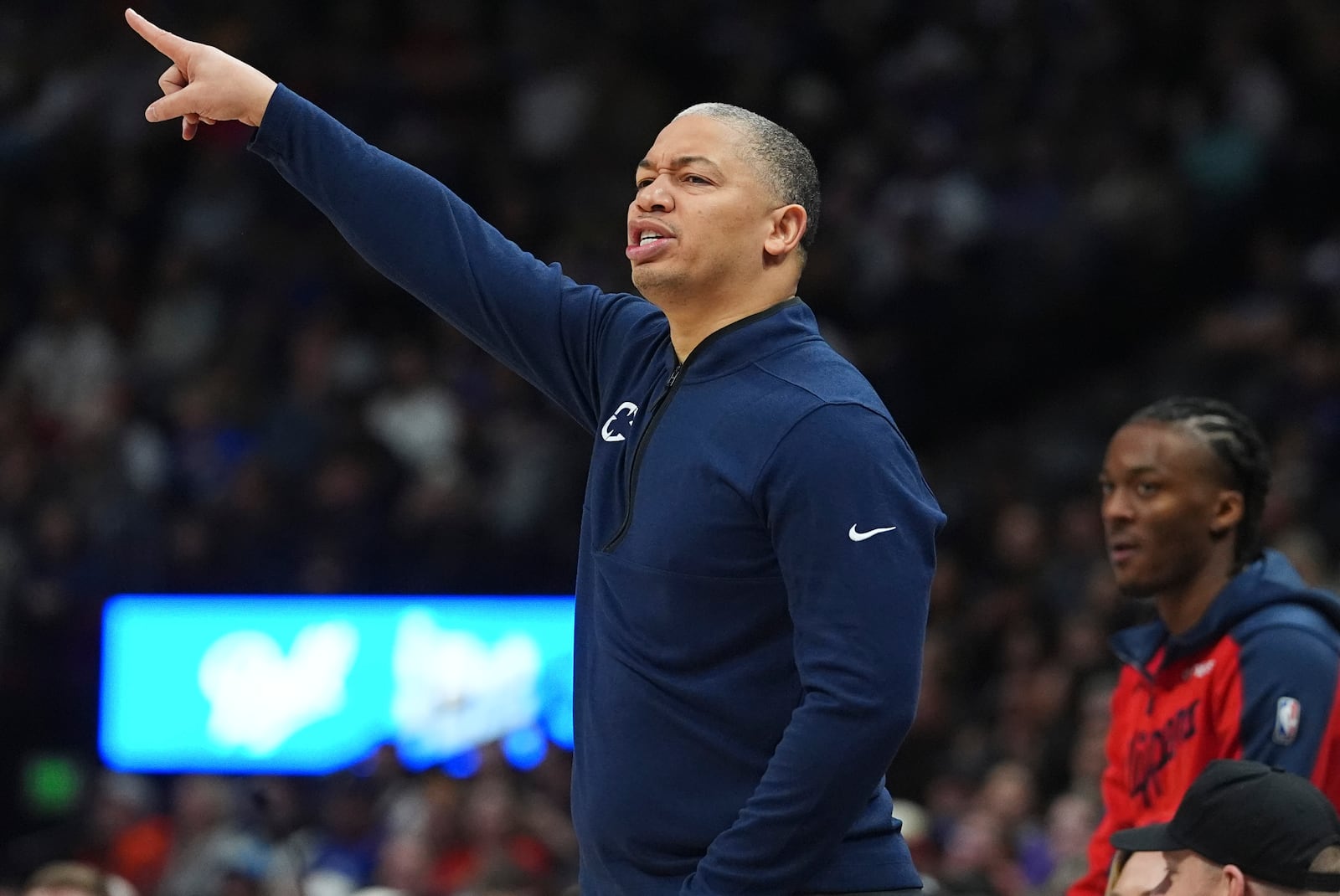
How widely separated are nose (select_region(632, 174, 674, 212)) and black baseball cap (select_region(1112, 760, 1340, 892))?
1135mm

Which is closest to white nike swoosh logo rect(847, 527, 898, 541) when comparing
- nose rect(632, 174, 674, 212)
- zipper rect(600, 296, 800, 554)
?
zipper rect(600, 296, 800, 554)

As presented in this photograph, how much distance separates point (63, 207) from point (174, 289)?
1052mm

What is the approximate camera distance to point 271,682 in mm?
9367

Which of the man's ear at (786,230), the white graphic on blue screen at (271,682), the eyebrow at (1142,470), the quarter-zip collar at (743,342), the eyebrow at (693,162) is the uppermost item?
the eyebrow at (693,162)

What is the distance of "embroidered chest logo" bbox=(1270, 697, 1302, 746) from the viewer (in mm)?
3537

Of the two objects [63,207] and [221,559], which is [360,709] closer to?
[221,559]

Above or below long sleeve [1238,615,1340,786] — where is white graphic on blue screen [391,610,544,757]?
below

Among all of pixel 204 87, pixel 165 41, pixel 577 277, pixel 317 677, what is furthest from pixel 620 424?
pixel 577 277

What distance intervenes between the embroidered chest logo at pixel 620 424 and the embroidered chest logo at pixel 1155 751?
1.49 m

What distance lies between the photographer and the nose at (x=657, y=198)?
283cm

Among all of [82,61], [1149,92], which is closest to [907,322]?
[1149,92]

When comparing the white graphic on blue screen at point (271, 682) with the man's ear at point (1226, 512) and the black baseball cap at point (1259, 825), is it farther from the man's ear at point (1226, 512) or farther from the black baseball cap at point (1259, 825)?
the black baseball cap at point (1259, 825)

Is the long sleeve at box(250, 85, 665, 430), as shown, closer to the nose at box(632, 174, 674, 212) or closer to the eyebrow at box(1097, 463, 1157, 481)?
the nose at box(632, 174, 674, 212)

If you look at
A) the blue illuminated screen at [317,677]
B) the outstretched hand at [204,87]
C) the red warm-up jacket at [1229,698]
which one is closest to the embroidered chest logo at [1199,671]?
the red warm-up jacket at [1229,698]
